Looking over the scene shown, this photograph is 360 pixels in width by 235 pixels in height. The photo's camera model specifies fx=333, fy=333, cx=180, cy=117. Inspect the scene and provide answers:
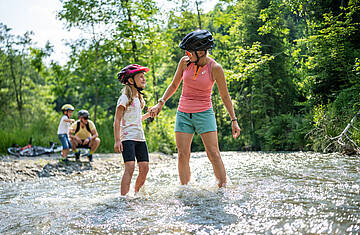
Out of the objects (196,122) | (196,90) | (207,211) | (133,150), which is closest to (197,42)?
(196,90)

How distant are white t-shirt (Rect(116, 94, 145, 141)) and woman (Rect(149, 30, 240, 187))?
0.86ft

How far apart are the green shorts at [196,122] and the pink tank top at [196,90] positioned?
0.06 metres

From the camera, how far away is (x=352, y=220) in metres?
2.55

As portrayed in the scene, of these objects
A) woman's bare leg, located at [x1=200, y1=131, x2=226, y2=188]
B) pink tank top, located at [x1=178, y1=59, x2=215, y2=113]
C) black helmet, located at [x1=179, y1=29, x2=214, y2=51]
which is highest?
black helmet, located at [x1=179, y1=29, x2=214, y2=51]

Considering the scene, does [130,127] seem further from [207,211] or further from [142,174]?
[207,211]

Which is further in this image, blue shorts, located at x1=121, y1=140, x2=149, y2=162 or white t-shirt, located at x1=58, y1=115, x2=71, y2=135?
white t-shirt, located at x1=58, y1=115, x2=71, y2=135

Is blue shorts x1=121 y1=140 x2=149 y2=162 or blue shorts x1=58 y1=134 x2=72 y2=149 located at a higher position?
blue shorts x1=121 y1=140 x2=149 y2=162

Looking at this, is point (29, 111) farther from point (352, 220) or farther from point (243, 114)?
point (352, 220)

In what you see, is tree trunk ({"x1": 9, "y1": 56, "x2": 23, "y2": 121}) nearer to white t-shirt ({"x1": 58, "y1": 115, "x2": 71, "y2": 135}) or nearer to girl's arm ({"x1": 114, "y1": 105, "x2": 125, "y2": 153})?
white t-shirt ({"x1": 58, "y1": 115, "x2": 71, "y2": 135})

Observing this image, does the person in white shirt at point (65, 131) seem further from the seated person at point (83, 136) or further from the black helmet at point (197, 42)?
the black helmet at point (197, 42)

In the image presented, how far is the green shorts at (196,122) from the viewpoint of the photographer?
170 inches

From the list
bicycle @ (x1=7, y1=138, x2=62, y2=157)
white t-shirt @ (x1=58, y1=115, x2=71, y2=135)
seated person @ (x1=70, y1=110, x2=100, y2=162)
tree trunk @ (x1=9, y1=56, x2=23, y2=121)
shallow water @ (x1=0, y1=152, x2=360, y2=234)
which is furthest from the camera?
tree trunk @ (x1=9, y1=56, x2=23, y2=121)

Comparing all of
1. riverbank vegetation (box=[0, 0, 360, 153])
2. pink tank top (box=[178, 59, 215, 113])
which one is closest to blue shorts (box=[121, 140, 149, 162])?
pink tank top (box=[178, 59, 215, 113])

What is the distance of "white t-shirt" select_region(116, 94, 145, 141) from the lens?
4292 mm
